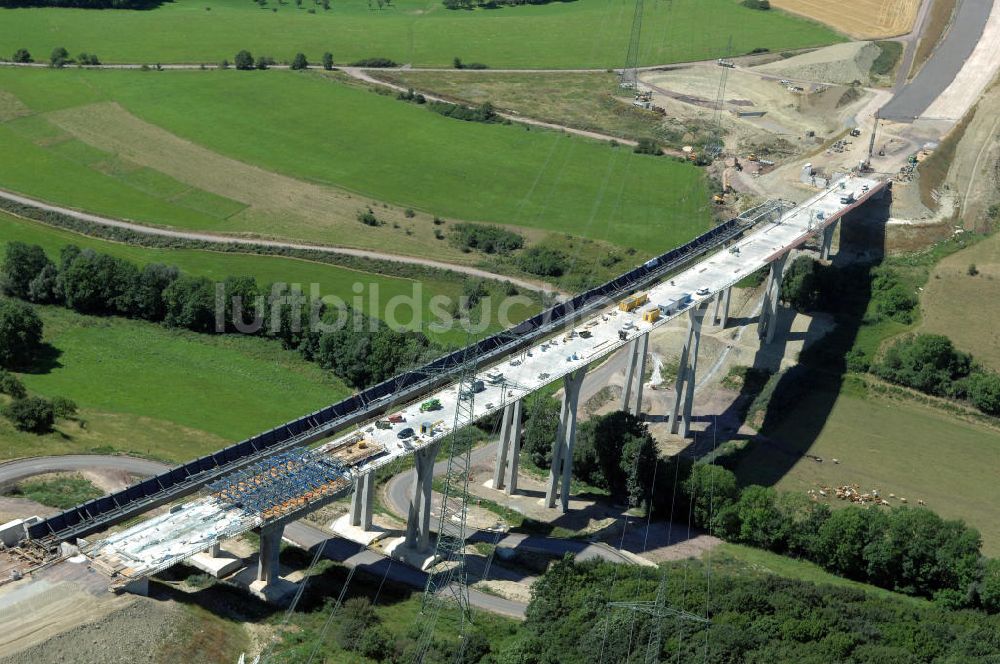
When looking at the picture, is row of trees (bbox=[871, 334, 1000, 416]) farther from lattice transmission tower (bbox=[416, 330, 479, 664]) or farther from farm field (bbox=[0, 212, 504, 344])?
lattice transmission tower (bbox=[416, 330, 479, 664])

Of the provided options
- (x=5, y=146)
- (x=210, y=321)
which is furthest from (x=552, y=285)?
(x=5, y=146)

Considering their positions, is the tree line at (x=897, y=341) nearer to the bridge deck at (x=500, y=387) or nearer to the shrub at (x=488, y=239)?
the bridge deck at (x=500, y=387)

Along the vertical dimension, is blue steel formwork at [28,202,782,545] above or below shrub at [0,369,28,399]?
A: above

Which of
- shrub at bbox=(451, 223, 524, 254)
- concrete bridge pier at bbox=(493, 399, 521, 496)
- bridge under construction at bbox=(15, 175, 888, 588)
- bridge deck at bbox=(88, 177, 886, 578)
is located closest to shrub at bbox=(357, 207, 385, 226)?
shrub at bbox=(451, 223, 524, 254)

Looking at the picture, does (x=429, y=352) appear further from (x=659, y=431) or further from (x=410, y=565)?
(x=410, y=565)

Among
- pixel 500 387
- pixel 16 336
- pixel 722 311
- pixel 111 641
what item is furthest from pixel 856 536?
pixel 16 336

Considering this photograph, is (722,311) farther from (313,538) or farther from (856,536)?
(313,538)

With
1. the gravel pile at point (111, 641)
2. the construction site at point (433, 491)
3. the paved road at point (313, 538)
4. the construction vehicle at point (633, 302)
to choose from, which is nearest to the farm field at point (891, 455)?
the construction site at point (433, 491)
